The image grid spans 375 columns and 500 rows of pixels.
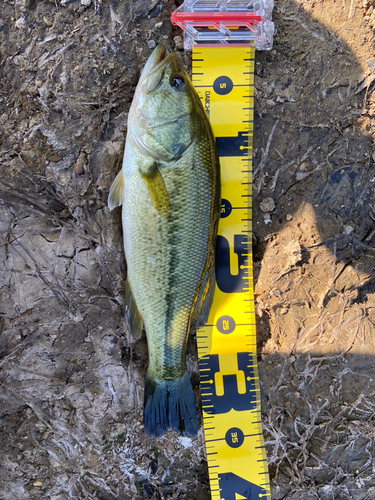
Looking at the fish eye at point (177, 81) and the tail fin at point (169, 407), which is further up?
the fish eye at point (177, 81)

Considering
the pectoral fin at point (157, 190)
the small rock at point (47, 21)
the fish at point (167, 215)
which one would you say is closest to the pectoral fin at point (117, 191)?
the fish at point (167, 215)

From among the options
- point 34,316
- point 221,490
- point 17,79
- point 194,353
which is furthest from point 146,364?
point 17,79

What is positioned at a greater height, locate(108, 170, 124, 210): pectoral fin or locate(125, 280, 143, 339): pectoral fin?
locate(108, 170, 124, 210): pectoral fin

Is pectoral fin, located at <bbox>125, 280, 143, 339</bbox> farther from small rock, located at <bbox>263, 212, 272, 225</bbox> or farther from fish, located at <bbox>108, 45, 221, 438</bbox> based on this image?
small rock, located at <bbox>263, 212, 272, 225</bbox>

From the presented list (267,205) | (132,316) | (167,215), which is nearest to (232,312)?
(132,316)

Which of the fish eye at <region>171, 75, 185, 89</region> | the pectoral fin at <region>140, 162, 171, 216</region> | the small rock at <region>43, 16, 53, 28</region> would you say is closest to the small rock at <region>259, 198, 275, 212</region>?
the pectoral fin at <region>140, 162, 171, 216</region>

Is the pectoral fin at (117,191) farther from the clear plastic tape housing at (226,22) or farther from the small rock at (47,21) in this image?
the small rock at (47,21)
